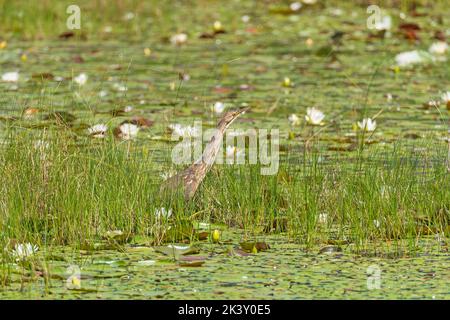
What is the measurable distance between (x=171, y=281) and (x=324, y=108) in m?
4.52

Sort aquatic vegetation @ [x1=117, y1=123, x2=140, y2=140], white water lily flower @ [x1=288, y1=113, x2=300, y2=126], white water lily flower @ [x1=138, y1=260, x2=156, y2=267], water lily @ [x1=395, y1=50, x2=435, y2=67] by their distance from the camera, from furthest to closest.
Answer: water lily @ [x1=395, y1=50, x2=435, y2=67], white water lily flower @ [x1=288, y1=113, x2=300, y2=126], aquatic vegetation @ [x1=117, y1=123, x2=140, y2=140], white water lily flower @ [x1=138, y1=260, x2=156, y2=267]

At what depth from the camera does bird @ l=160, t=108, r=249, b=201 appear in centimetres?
657

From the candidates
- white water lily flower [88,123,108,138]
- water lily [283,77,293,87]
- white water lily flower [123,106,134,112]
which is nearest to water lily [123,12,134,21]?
water lily [283,77,293,87]

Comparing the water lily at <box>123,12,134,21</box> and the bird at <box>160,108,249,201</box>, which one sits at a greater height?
the water lily at <box>123,12,134,21</box>

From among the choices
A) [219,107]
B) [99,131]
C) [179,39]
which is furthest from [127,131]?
[179,39]

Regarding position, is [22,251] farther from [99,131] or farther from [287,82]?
[287,82]

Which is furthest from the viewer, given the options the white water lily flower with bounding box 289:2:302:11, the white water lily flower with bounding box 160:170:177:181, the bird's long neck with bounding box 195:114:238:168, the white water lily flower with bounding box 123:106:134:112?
the white water lily flower with bounding box 289:2:302:11

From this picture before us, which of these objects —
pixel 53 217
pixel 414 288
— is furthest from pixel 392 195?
pixel 53 217

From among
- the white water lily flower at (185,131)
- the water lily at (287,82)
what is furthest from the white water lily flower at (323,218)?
the water lily at (287,82)

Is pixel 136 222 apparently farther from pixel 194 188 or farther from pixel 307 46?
pixel 307 46

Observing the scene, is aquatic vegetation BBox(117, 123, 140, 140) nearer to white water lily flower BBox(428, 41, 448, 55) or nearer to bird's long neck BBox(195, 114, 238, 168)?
bird's long neck BBox(195, 114, 238, 168)

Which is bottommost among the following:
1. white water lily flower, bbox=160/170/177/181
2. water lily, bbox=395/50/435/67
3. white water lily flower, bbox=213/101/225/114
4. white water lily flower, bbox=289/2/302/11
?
white water lily flower, bbox=160/170/177/181

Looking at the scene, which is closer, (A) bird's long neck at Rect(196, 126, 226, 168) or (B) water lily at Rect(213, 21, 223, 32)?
(A) bird's long neck at Rect(196, 126, 226, 168)

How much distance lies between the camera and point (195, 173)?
22.1ft
